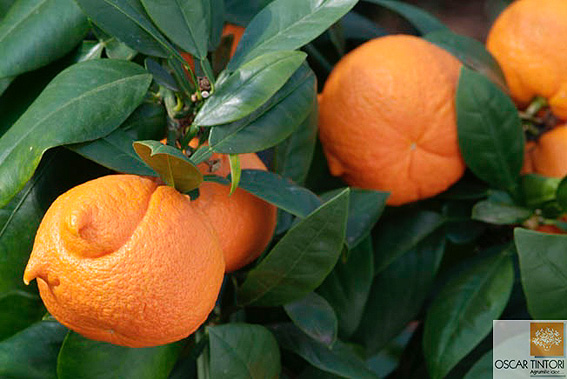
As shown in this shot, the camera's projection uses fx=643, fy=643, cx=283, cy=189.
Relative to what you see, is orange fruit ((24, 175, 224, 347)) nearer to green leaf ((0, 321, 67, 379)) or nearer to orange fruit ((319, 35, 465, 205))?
green leaf ((0, 321, 67, 379))

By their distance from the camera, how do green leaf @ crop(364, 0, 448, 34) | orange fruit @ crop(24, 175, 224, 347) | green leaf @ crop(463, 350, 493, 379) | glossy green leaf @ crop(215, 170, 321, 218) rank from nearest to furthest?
1. orange fruit @ crop(24, 175, 224, 347)
2. glossy green leaf @ crop(215, 170, 321, 218)
3. green leaf @ crop(463, 350, 493, 379)
4. green leaf @ crop(364, 0, 448, 34)

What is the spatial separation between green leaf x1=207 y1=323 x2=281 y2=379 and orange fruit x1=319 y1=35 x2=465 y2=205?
229mm

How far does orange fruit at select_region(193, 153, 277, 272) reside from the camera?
20.1 inches

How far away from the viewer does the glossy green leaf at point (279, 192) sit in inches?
20.2

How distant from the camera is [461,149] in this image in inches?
27.7

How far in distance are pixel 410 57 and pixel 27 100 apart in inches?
15.2

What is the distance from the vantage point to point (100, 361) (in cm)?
52

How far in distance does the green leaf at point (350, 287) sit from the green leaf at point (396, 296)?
76 mm

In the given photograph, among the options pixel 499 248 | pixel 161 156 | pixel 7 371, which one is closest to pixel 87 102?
pixel 161 156

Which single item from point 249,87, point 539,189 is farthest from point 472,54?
point 249,87

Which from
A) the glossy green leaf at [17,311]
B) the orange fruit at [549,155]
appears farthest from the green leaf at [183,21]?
the orange fruit at [549,155]

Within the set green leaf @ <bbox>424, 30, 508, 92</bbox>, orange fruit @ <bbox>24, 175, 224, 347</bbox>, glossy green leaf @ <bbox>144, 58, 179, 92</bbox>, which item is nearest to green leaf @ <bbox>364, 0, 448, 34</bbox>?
green leaf @ <bbox>424, 30, 508, 92</bbox>

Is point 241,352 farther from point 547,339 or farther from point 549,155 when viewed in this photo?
point 549,155

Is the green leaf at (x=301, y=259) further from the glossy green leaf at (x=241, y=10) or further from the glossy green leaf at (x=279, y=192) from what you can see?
the glossy green leaf at (x=241, y=10)
